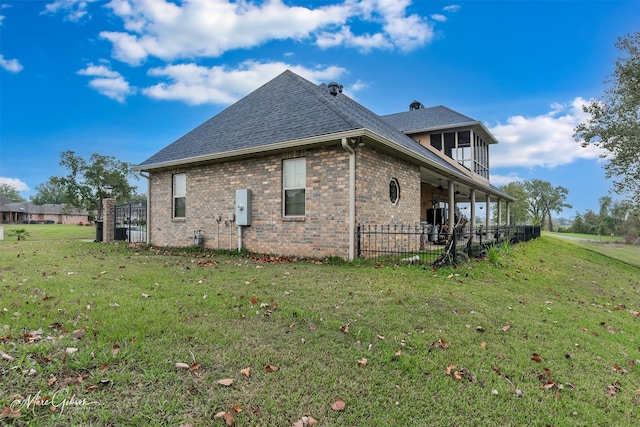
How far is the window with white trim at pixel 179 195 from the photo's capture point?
1178cm

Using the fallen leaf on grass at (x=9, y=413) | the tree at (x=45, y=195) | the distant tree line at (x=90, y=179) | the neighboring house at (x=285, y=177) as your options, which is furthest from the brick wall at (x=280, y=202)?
the tree at (x=45, y=195)

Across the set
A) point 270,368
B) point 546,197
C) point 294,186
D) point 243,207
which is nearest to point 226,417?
point 270,368

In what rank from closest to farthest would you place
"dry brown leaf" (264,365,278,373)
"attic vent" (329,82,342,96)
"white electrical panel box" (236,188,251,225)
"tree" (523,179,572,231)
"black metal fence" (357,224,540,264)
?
"dry brown leaf" (264,365,278,373) → "black metal fence" (357,224,540,264) → "white electrical panel box" (236,188,251,225) → "attic vent" (329,82,342,96) → "tree" (523,179,572,231)

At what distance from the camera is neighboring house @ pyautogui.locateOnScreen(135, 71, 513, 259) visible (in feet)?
27.0

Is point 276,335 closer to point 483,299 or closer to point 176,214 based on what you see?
point 483,299

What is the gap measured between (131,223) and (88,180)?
32616 mm

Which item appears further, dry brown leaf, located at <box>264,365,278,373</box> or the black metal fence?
the black metal fence

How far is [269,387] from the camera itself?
2523mm

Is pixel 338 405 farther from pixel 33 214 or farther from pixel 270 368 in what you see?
pixel 33 214

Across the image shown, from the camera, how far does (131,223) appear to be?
586 inches

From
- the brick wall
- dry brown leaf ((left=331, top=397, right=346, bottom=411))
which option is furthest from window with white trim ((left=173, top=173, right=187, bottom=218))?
dry brown leaf ((left=331, top=397, right=346, bottom=411))

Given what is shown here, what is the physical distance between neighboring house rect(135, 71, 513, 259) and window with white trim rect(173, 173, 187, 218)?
4 centimetres

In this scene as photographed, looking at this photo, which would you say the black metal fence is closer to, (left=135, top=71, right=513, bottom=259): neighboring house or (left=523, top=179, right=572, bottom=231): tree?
(left=135, top=71, right=513, bottom=259): neighboring house

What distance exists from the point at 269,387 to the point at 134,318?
84.7 inches
